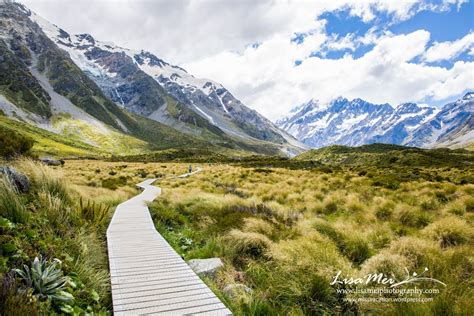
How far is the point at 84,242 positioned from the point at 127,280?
1839mm

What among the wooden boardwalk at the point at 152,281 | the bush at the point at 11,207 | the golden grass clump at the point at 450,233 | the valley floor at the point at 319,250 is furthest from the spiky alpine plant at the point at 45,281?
the golden grass clump at the point at 450,233

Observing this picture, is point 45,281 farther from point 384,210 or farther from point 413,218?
point 384,210

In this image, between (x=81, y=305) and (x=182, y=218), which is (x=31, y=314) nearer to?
(x=81, y=305)

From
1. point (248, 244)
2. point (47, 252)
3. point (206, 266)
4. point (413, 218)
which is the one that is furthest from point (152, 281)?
point (413, 218)

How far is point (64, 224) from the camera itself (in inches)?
313

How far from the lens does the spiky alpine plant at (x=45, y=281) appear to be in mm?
5109

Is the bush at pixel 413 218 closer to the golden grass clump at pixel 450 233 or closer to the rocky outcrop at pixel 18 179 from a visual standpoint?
the golden grass clump at pixel 450 233

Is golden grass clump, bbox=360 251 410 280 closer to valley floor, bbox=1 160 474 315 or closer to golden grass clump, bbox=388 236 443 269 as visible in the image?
valley floor, bbox=1 160 474 315

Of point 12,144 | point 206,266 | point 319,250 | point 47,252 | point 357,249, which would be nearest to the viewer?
point 47,252

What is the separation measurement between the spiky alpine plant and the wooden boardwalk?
0.90m

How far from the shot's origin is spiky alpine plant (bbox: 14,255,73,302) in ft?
16.8

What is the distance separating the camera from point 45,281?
5.21m

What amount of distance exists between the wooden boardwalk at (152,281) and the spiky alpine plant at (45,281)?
90 cm

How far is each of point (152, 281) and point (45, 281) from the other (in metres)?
2.15
